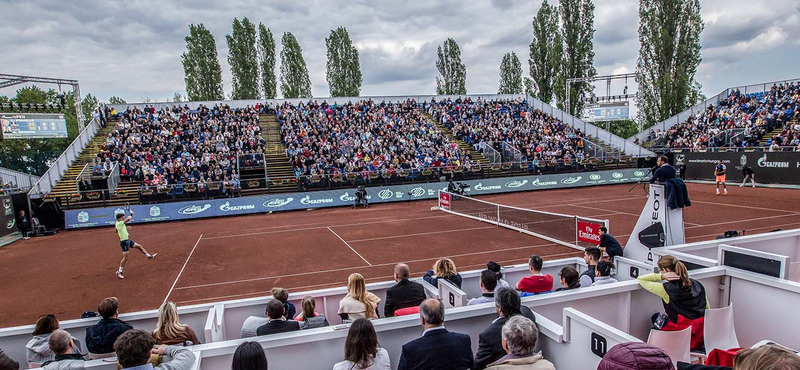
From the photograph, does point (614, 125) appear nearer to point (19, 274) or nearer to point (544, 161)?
point (544, 161)

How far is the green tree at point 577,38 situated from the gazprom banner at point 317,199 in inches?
754

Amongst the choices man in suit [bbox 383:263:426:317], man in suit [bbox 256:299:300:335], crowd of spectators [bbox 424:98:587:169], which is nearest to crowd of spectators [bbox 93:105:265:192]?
crowd of spectators [bbox 424:98:587:169]

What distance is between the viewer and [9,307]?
10.9 m

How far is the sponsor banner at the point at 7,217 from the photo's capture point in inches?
810

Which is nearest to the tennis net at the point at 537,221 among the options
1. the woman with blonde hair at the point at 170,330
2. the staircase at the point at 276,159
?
the woman with blonde hair at the point at 170,330

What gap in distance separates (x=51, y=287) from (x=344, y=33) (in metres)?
49.6

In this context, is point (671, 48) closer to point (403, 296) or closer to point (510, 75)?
point (510, 75)

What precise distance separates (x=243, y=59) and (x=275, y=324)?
51778 mm

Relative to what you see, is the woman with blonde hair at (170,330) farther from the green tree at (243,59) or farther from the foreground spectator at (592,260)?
the green tree at (243,59)

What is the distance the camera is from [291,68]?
5494cm

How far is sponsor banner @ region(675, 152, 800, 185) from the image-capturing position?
26516 mm

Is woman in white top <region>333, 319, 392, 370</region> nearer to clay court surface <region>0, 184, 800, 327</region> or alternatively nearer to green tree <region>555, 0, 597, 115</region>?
clay court surface <region>0, 184, 800, 327</region>

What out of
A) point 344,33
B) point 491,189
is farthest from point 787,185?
point 344,33

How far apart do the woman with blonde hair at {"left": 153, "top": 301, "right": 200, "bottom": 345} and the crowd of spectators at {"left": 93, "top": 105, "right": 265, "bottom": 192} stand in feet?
75.4
